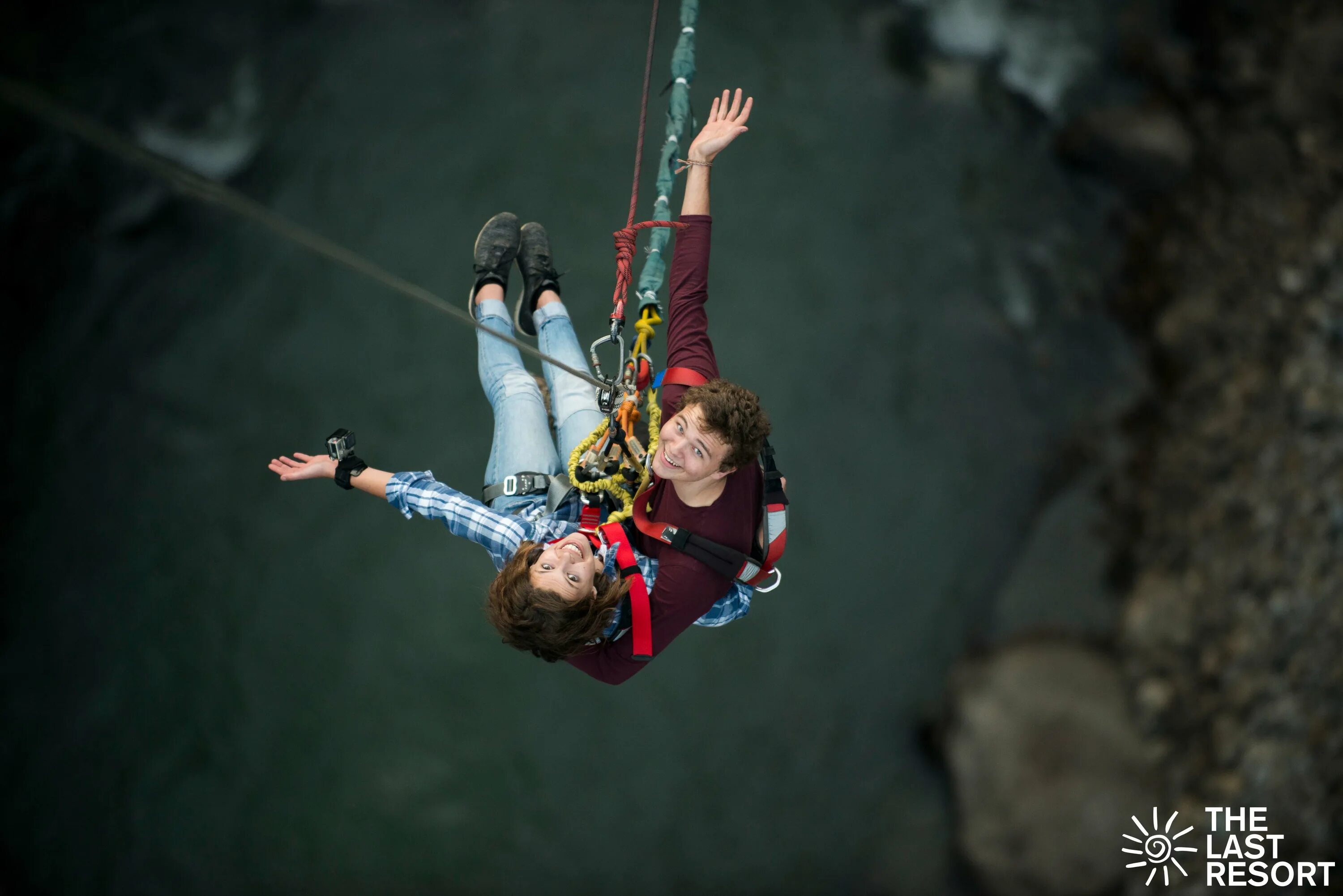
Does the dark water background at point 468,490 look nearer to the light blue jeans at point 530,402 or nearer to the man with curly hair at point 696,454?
the light blue jeans at point 530,402

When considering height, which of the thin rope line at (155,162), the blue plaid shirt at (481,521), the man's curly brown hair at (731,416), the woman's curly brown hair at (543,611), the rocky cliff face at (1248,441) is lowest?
the woman's curly brown hair at (543,611)

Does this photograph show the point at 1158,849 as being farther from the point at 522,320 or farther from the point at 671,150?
the point at 671,150

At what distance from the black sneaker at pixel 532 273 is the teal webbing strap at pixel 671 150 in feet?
1.64

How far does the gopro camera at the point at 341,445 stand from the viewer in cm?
258

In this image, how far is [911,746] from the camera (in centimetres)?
581

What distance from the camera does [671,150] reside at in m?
2.68

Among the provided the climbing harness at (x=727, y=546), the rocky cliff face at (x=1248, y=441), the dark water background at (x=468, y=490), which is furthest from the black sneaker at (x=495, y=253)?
the rocky cliff face at (x=1248, y=441)

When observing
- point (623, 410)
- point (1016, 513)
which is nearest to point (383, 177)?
point (623, 410)

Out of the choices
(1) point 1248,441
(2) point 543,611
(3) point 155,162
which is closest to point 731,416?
(2) point 543,611

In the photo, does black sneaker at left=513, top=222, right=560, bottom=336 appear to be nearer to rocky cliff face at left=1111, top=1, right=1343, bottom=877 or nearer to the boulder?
the boulder

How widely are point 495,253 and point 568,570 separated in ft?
4.13

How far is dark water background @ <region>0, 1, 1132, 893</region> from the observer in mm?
5410

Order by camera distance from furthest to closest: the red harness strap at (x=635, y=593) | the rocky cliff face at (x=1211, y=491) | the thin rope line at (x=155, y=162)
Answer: the rocky cliff face at (x=1211, y=491) → the red harness strap at (x=635, y=593) → the thin rope line at (x=155, y=162)

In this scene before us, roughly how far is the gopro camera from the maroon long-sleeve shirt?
866 mm
